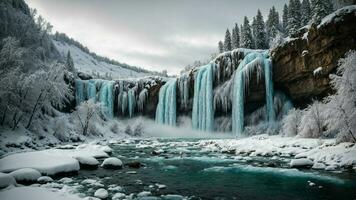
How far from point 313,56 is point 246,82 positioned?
1233 cm

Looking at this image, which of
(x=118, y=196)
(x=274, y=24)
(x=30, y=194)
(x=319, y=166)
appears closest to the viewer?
(x=30, y=194)

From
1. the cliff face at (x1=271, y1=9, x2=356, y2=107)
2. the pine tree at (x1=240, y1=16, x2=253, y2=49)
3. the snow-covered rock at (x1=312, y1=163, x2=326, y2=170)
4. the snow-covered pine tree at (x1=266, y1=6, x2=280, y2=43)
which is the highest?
the snow-covered pine tree at (x1=266, y1=6, x2=280, y2=43)

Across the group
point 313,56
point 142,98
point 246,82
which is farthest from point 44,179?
point 142,98

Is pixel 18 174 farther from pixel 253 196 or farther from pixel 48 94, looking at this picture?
pixel 48 94

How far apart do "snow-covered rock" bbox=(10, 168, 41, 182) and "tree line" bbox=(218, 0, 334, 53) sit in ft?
131

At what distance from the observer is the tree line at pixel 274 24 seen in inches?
1996

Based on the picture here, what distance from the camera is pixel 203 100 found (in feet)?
191

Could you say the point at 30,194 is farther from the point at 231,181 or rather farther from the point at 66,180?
the point at 231,181

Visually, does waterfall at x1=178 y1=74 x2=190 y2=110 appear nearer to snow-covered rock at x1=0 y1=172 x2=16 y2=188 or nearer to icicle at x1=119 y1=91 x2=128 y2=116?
icicle at x1=119 y1=91 x2=128 y2=116

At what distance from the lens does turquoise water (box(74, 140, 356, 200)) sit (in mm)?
13602

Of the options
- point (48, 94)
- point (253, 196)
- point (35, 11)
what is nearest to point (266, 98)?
point (48, 94)

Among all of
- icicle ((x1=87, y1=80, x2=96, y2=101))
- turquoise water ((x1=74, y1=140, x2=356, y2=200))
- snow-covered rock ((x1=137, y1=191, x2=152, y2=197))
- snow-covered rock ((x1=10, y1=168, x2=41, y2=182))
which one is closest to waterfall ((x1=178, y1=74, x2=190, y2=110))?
icicle ((x1=87, y1=80, x2=96, y2=101))

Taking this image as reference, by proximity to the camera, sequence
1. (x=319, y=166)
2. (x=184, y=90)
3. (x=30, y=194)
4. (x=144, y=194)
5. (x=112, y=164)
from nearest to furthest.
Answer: (x=30, y=194) < (x=144, y=194) < (x=319, y=166) < (x=112, y=164) < (x=184, y=90)

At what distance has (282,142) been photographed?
103 feet
